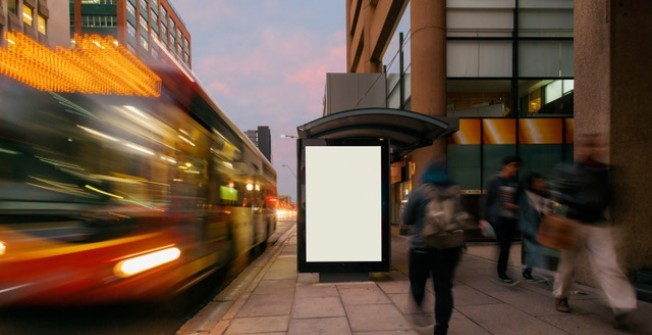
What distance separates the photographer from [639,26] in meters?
5.68

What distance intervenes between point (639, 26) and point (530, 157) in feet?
24.1

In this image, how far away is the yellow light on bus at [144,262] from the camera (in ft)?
12.1

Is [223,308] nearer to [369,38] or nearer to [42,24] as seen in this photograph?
[369,38]

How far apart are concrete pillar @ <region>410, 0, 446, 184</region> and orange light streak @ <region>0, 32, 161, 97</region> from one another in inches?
392

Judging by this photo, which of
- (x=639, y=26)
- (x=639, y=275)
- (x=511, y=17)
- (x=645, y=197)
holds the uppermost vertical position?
(x=511, y=17)

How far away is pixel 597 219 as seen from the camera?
13.0ft

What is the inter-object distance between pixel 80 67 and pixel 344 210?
13.2 ft

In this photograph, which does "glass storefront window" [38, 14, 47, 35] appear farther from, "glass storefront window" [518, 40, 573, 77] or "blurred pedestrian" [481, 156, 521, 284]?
"blurred pedestrian" [481, 156, 521, 284]

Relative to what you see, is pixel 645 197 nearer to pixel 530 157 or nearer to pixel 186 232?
pixel 186 232

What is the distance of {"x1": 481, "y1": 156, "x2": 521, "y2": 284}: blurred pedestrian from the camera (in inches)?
223

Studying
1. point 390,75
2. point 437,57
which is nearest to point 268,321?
point 437,57

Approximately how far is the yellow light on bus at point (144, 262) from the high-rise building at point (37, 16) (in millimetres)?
26837

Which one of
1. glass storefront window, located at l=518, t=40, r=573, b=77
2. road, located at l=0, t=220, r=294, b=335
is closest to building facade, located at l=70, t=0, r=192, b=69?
glass storefront window, located at l=518, t=40, r=573, b=77

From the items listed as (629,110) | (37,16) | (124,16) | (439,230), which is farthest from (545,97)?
(124,16)
